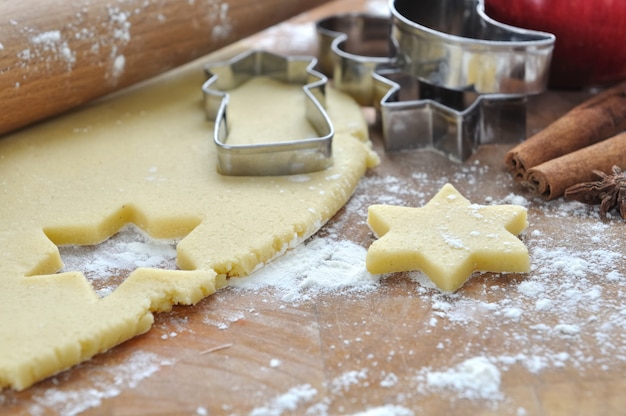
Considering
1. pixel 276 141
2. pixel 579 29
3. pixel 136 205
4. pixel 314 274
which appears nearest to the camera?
pixel 314 274

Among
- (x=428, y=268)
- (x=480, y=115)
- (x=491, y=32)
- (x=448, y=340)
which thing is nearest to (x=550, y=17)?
(x=491, y=32)

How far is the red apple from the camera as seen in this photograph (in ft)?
5.50

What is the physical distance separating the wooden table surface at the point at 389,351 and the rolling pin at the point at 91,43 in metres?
0.63

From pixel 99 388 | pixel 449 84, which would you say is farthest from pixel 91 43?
pixel 99 388

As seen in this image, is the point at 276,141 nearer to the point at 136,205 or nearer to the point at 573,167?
the point at 136,205

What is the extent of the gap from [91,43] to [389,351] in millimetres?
931

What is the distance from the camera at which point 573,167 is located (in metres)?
1.45

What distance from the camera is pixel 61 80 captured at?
1.60 metres

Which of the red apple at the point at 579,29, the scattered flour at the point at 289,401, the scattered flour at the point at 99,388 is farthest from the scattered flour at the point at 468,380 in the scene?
the red apple at the point at 579,29

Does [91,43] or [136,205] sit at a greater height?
[91,43]

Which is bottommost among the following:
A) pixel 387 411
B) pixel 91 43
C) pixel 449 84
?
pixel 387 411

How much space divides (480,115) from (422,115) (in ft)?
0.39

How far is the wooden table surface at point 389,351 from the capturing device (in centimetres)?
99

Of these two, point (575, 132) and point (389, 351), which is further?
point (575, 132)
